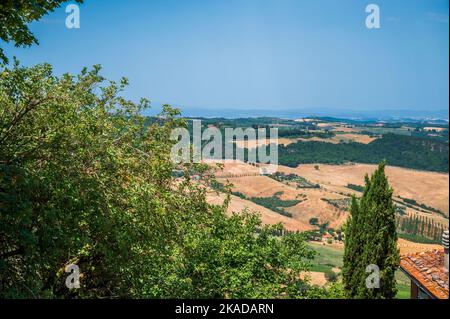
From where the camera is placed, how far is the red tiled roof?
1167 cm

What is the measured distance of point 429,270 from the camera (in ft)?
42.1

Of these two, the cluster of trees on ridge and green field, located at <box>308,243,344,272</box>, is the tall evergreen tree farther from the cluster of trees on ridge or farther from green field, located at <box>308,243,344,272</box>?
green field, located at <box>308,243,344,272</box>

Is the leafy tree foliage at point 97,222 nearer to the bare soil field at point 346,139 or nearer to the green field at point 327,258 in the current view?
the green field at point 327,258

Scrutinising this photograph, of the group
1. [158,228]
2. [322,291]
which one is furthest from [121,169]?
[322,291]

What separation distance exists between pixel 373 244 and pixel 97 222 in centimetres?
1066

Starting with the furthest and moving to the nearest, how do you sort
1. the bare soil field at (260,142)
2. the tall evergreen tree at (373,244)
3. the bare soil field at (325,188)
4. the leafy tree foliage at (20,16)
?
the bare soil field at (260,142)
the bare soil field at (325,188)
the tall evergreen tree at (373,244)
the leafy tree foliage at (20,16)

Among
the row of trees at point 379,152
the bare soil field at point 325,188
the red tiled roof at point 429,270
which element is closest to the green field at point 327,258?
the bare soil field at point 325,188

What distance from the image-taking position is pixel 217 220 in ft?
42.8

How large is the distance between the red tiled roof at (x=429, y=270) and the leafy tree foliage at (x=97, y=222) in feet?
11.5

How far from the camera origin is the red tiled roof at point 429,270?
460 inches

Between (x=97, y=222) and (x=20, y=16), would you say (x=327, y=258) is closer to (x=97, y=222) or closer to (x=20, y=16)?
(x=97, y=222)

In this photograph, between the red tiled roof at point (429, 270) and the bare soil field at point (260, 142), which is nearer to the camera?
the red tiled roof at point (429, 270)

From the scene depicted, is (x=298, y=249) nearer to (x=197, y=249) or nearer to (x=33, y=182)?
(x=197, y=249)

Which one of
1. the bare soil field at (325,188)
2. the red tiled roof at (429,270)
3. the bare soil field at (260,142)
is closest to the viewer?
the red tiled roof at (429,270)
